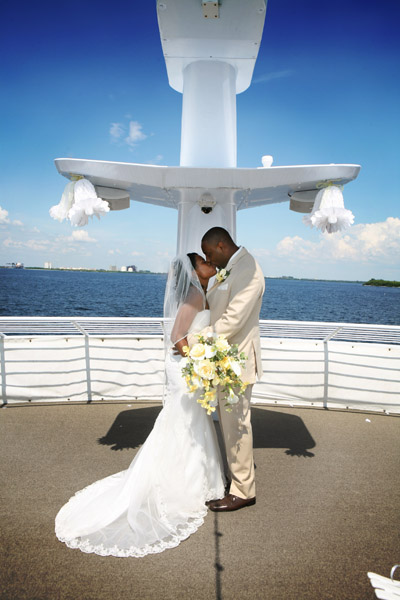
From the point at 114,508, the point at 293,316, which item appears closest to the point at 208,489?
the point at 114,508

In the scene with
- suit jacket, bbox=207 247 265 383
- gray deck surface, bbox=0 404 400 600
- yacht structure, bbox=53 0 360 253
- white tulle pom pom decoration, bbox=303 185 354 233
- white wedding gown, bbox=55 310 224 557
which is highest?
yacht structure, bbox=53 0 360 253

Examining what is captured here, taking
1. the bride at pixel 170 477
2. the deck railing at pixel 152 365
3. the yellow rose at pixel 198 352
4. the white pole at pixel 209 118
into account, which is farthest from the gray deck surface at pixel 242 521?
the white pole at pixel 209 118

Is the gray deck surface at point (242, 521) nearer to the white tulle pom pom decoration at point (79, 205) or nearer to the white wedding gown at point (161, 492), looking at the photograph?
the white wedding gown at point (161, 492)

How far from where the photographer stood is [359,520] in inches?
111

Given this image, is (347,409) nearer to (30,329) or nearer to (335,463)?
(335,463)

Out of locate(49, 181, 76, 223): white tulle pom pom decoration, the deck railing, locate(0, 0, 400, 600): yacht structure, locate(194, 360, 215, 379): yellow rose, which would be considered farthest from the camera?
the deck railing

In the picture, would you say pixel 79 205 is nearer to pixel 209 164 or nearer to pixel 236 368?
pixel 209 164

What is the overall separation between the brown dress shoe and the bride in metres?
0.06

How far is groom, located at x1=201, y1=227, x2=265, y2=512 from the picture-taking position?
9.78 feet

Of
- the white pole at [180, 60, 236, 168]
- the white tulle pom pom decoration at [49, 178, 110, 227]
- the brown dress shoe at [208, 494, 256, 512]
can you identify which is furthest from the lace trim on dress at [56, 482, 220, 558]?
the white pole at [180, 60, 236, 168]

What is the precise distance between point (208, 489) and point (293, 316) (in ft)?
145

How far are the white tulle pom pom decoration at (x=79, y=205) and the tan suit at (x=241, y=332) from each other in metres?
1.32

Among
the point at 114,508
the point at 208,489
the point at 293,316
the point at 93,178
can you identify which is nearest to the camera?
the point at 114,508

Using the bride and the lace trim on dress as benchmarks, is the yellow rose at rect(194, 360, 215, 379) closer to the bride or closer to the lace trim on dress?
the bride
